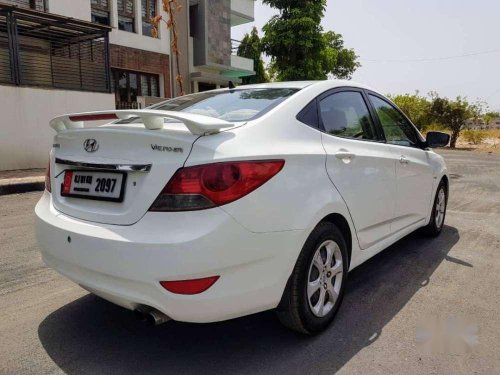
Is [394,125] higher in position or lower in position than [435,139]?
higher

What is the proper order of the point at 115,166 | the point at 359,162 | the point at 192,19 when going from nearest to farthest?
the point at 115,166 < the point at 359,162 < the point at 192,19

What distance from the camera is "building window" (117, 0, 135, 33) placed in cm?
1716

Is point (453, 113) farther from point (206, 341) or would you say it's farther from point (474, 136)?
point (206, 341)

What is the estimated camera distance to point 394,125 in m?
3.89

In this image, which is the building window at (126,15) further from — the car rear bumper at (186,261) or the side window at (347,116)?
the car rear bumper at (186,261)

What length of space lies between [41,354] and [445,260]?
3.43m

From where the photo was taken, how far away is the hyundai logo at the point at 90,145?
2.37 m

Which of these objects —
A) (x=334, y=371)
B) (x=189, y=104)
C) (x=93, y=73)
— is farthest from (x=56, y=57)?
(x=334, y=371)

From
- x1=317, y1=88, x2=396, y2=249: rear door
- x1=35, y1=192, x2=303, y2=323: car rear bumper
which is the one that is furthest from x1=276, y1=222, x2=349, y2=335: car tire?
x1=317, y1=88, x2=396, y2=249: rear door

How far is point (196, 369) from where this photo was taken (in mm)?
2250

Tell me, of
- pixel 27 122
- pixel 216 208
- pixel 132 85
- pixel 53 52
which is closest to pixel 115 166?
pixel 216 208

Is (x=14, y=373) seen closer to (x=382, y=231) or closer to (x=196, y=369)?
(x=196, y=369)

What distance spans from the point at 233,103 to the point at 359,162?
0.95 meters

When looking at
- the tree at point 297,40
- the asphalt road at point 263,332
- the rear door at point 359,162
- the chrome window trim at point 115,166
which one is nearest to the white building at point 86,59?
the tree at point 297,40
